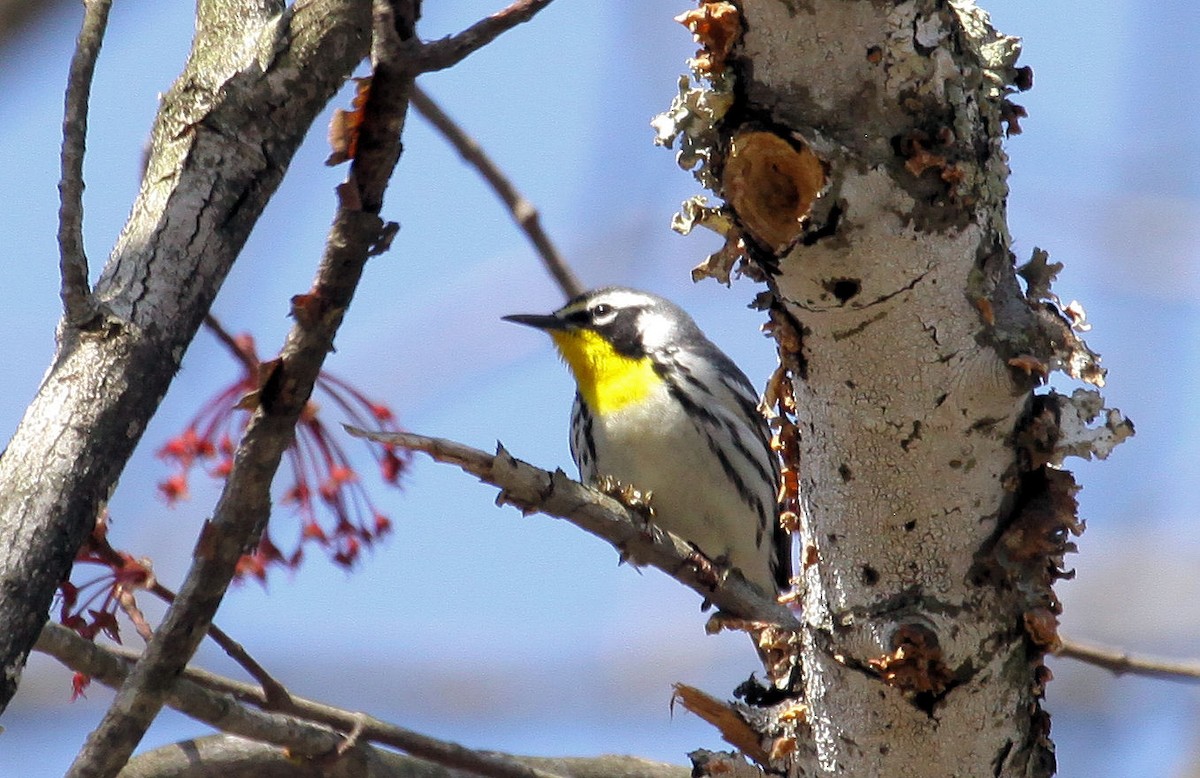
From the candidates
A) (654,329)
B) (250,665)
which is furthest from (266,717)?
(654,329)

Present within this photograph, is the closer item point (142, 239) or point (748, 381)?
point (142, 239)

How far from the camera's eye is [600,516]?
2.82 m

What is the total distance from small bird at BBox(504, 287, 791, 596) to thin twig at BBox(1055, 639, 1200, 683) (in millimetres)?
1713

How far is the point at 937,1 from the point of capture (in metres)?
1.81

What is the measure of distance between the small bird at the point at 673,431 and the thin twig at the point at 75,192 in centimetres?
311

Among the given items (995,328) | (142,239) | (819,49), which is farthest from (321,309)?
(995,328)

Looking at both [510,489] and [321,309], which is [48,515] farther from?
[510,489]

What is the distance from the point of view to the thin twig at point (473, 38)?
1.89m

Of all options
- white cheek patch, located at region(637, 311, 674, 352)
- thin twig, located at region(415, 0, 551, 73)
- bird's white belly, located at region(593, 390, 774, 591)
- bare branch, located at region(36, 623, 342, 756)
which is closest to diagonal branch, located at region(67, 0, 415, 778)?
thin twig, located at region(415, 0, 551, 73)

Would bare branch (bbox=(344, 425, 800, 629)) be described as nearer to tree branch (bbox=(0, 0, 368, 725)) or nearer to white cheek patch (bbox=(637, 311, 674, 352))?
tree branch (bbox=(0, 0, 368, 725))

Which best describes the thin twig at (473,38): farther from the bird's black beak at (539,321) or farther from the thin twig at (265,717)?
the bird's black beak at (539,321)

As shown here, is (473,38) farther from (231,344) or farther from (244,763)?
(244,763)

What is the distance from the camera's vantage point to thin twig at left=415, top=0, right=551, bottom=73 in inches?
74.6

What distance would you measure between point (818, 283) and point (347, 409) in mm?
2674
